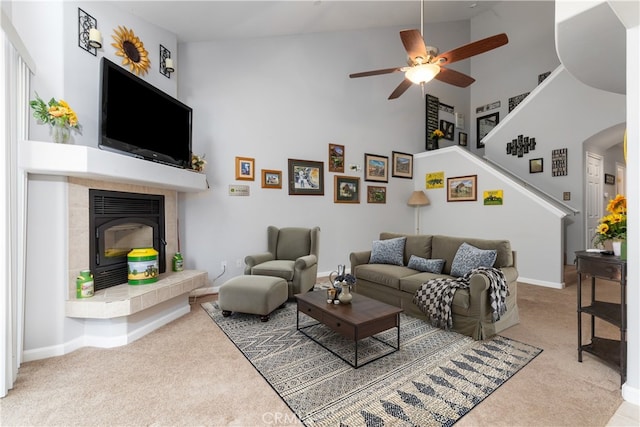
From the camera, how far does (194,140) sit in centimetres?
420

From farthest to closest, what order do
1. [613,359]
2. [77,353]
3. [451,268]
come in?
[451,268]
[77,353]
[613,359]

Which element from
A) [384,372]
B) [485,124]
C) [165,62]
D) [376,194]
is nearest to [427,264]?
[384,372]

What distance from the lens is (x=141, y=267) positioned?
118 inches

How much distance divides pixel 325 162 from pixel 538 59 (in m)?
5.67

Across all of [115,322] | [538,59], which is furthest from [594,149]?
[115,322]

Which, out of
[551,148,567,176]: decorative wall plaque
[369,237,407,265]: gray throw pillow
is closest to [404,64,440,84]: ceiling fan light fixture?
[369,237,407,265]: gray throw pillow

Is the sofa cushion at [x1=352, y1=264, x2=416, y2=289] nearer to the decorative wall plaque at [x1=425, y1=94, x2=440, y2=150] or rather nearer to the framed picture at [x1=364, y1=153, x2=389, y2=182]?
the framed picture at [x1=364, y1=153, x2=389, y2=182]

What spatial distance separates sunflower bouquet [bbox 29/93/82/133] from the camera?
7.57ft

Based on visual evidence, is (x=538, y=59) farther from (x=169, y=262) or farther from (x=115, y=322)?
(x=115, y=322)

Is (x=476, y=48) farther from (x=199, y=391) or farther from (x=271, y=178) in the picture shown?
(x=199, y=391)

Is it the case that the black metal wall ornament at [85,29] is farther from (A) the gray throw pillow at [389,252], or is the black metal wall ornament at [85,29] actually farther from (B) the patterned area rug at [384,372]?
(A) the gray throw pillow at [389,252]

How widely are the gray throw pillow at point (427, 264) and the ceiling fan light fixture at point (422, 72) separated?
6.78ft

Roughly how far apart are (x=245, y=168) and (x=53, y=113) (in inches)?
95.4

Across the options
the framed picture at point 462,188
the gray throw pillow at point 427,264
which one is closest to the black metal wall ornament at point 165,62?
the gray throw pillow at point 427,264
